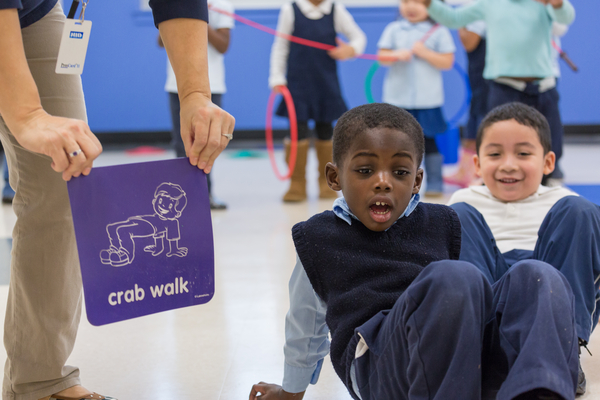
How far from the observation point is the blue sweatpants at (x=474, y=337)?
81 centimetres

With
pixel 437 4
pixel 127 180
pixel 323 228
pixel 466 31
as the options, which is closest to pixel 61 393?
pixel 127 180

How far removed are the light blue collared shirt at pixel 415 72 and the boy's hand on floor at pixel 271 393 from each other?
2.53m

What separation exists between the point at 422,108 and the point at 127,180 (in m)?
2.72

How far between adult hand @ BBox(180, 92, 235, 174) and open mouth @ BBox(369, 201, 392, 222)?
27 cm

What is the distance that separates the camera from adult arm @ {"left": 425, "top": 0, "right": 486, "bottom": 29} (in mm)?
3025

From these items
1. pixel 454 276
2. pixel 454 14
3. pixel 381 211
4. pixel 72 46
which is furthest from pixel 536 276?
pixel 454 14

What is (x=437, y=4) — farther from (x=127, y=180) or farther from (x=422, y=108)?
(x=127, y=180)

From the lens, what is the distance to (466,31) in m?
3.76

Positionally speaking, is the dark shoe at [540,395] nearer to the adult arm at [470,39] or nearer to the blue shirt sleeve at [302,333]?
the blue shirt sleeve at [302,333]

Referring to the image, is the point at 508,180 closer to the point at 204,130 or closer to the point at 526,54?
Answer: the point at 204,130

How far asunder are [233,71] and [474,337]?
5.34 metres

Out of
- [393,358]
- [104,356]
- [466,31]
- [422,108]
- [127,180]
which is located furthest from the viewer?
[466,31]

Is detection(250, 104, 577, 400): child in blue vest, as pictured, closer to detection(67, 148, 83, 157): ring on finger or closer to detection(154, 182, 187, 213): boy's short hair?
detection(154, 182, 187, 213): boy's short hair

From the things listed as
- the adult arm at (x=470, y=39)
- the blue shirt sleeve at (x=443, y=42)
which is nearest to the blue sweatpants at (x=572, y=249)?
the blue shirt sleeve at (x=443, y=42)
